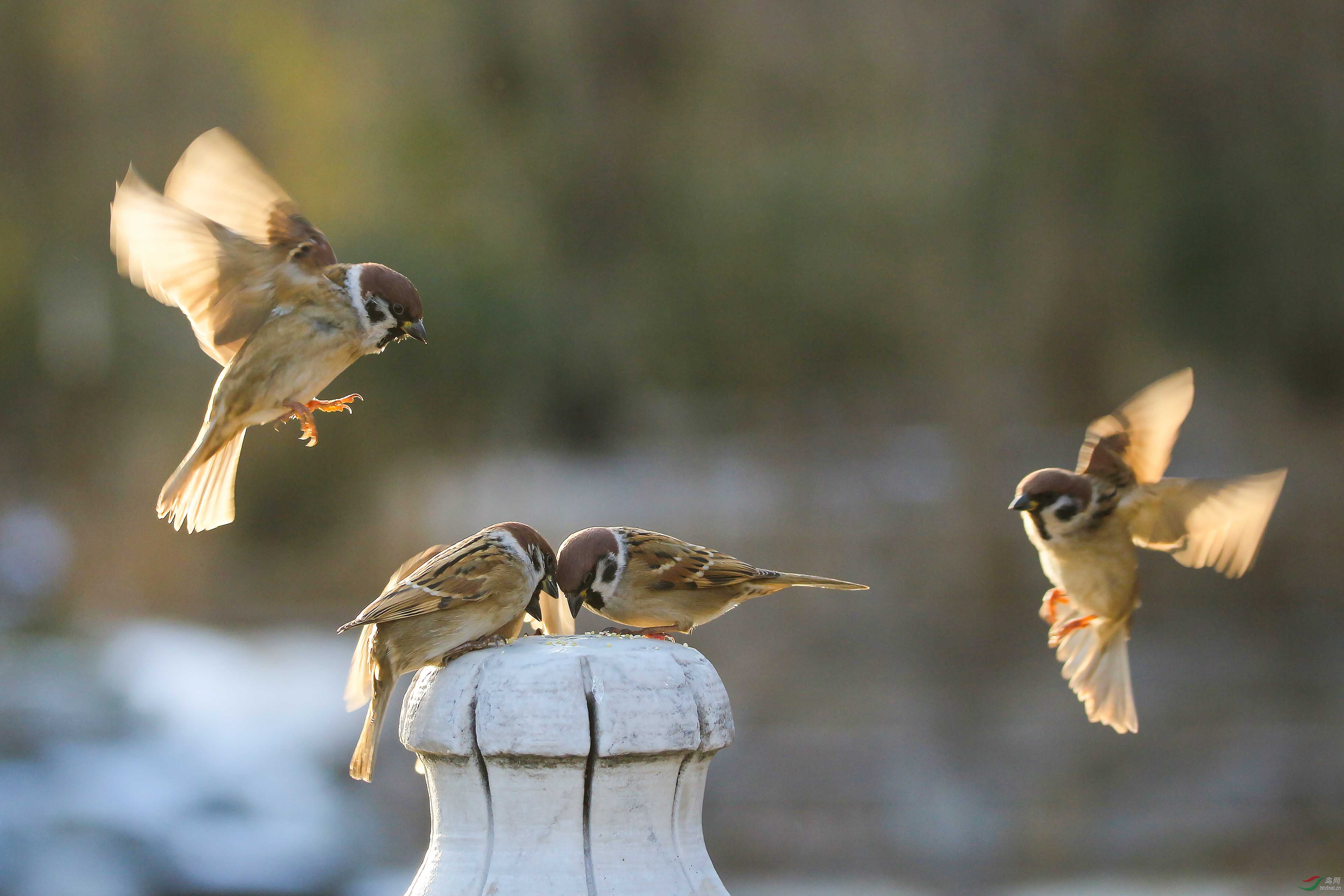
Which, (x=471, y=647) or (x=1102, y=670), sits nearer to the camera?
(x=471, y=647)

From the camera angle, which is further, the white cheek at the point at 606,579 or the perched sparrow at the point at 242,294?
the perched sparrow at the point at 242,294

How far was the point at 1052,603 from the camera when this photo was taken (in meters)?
3.47


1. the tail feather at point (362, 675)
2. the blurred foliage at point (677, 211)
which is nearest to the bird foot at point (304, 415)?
the tail feather at point (362, 675)

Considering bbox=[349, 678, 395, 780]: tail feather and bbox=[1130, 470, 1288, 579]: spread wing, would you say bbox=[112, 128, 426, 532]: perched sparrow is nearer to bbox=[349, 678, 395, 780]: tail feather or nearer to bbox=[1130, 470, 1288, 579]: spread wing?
bbox=[349, 678, 395, 780]: tail feather

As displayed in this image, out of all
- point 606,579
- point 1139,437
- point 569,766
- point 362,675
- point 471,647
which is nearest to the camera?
point 569,766

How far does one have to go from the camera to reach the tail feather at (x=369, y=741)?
7.32ft

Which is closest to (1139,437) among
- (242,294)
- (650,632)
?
(650,632)

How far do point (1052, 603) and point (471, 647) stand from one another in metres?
1.79

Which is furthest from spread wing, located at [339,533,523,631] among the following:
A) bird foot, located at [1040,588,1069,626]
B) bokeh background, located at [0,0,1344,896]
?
bokeh background, located at [0,0,1344,896]

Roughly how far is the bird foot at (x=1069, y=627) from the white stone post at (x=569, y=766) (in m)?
1.53

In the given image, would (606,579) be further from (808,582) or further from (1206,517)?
(1206,517)

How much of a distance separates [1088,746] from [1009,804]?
2.75 ft

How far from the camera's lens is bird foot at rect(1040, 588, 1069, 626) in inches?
134

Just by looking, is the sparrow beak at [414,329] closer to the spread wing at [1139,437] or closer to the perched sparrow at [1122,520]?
the perched sparrow at [1122,520]
